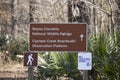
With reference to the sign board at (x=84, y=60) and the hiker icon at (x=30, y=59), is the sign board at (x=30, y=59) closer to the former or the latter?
the hiker icon at (x=30, y=59)

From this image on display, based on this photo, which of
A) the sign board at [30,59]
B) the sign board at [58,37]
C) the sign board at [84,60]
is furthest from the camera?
the sign board at [58,37]

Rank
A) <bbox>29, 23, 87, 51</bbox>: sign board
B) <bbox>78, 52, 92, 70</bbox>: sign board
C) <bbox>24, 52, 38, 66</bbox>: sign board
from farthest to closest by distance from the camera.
Answer: <bbox>29, 23, 87, 51</bbox>: sign board, <bbox>24, 52, 38, 66</bbox>: sign board, <bbox>78, 52, 92, 70</bbox>: sign board

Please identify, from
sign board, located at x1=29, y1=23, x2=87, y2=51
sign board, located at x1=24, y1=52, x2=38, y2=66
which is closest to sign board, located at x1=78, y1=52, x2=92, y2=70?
sign board, located at x1=29, y1=23, x2=87, y2=51

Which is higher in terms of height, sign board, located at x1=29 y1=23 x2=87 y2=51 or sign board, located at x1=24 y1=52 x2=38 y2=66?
sign board, located at x1=29 y1=23 x2=87 y2=51

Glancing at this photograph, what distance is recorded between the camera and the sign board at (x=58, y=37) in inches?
367

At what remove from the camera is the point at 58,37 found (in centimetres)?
935

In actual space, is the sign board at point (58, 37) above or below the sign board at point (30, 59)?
above

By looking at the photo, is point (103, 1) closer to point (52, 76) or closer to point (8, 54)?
point (52, 76)

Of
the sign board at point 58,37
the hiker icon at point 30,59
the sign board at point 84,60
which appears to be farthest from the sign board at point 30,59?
the sign board at point 84,60

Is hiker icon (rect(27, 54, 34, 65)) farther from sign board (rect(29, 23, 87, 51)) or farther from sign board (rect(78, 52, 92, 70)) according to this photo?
sign board (rect(78, 52, 92, 70))

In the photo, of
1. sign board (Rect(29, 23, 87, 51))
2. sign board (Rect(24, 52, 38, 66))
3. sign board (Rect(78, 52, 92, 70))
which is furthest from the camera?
sign board (Rect(29, 23, 87, 51))

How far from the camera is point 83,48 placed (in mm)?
9312

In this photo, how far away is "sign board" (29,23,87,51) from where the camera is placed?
9.33 meters

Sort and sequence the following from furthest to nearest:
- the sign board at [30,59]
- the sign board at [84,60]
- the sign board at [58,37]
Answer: the sign board at [58,37], the sign board at [30,59], the sign board at [84,60]
